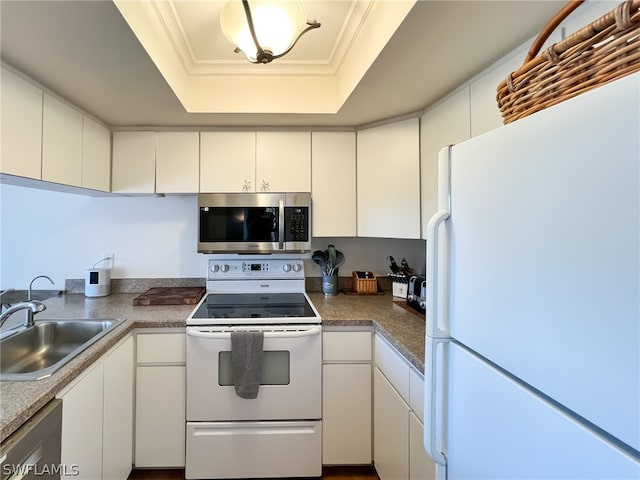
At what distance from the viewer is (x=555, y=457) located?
1.64 ft

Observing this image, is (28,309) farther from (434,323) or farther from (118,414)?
(434,323)

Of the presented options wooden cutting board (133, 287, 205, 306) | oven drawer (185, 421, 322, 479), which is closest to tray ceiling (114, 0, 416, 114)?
wooden cutting board (133, 287, 205, 306)

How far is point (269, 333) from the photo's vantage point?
1.64 meters

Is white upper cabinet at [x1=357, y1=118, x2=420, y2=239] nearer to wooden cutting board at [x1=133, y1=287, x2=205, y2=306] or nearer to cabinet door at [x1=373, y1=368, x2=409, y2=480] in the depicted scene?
cabinet door at [x1=373, y1=368, x2=409, y2=480]

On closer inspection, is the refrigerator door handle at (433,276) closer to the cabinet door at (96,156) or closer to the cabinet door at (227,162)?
the cabinet door at (227,162)

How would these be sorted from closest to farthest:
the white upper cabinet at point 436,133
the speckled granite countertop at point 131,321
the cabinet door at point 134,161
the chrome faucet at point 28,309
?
the speckled granite countertop at point 131,321, the chrome faucet at point 28,309, the white upper cabinet at point 436,133, the cabinet door at point 134,161

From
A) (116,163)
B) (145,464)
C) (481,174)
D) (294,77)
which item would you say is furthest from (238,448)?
(294,77)

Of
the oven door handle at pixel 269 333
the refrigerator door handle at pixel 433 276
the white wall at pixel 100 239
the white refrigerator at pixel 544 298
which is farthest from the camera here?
the white wall at pixel 100 239

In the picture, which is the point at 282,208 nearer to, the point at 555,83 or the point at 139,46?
the point at 139,46

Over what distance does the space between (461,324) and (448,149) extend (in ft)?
1.52

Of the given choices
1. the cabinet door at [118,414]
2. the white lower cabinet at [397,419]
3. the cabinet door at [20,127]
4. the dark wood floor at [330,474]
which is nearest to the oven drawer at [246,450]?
the dark wood floor at [330,474]

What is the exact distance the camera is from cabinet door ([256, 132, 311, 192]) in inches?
82.3

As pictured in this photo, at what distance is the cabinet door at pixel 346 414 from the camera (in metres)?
1.69

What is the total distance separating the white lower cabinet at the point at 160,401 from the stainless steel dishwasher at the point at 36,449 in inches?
22.5
